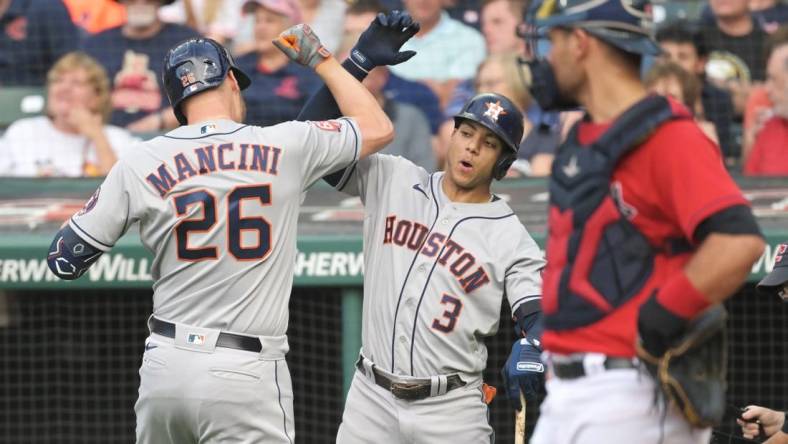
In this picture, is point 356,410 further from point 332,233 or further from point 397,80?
point 397,80

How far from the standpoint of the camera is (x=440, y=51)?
7145 millimetres

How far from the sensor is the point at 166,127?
6828 millimetres

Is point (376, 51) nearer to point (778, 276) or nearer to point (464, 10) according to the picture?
point (778, 276)

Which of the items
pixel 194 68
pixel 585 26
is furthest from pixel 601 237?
pixel 194 68

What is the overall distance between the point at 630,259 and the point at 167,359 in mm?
1508

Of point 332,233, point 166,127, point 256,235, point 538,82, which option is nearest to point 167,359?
point 256,235

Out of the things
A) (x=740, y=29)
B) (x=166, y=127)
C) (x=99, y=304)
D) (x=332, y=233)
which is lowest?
(x=99, y=304)

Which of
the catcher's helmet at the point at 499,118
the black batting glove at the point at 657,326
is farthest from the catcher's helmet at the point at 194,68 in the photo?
the black batting glove at the point at 657,326

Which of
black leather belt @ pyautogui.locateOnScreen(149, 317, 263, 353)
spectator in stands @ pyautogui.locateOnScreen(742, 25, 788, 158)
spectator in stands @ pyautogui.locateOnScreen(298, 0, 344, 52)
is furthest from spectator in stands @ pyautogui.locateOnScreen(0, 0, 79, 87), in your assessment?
black leather belt @ pyautogui.locateOnScreen(149, 317, 263, 353)

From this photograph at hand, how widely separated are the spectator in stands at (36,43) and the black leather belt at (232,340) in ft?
12.7

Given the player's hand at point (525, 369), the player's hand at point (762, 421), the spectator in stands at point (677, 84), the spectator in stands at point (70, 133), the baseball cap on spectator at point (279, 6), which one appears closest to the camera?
the player's hand at point (525, 369)

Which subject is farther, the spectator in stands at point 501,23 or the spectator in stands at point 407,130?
the spectator in stands at point 501,23

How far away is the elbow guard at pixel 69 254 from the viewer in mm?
3686

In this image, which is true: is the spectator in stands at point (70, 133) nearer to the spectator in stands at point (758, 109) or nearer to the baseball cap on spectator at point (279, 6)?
the baseball cap on spectator at point (279, 6)
